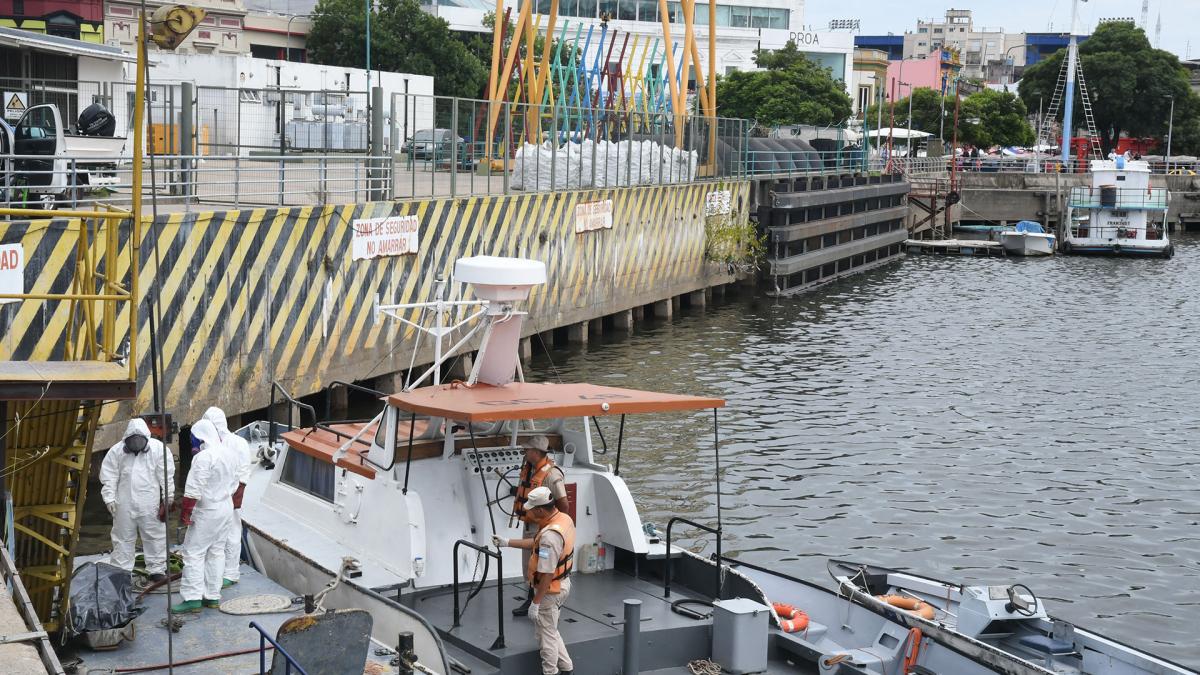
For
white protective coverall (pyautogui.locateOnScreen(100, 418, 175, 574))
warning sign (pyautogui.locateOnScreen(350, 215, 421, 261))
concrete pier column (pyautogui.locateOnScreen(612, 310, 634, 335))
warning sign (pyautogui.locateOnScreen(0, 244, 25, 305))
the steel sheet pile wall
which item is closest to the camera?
white protective coverall (pyautogui.locateOnScreen(100, 418, 175, 574))

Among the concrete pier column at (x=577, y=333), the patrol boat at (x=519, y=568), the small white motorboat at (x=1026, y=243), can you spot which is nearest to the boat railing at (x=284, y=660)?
the patrol boat at (x=519, y=568)

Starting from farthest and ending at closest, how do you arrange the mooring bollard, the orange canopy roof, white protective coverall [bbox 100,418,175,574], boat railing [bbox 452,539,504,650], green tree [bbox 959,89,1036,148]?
green tree [bbox 959,89,1036,148] < white protective coverall [bbox 100,418,175,574] < the orange canopy roof < the mooring bollard < boat railing [bbox 452,539,504,650]

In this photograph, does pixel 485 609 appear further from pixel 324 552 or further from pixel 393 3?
pixel 393 3

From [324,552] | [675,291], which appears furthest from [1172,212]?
[324,552]

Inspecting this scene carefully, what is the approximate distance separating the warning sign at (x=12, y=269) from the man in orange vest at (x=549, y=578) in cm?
717

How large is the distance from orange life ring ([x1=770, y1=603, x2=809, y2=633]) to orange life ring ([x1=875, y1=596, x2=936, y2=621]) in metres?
1.00

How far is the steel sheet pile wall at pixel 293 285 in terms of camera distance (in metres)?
16.9

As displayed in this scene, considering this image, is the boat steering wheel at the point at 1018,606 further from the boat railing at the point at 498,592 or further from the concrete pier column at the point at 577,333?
the concrete pier column at the point at 577,333

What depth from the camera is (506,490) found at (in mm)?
11242

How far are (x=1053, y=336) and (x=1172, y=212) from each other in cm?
4235

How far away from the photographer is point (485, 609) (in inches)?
419

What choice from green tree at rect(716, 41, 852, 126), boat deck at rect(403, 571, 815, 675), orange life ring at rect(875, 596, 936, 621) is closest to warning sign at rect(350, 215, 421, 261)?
boat deck at rect(403, 571, 815, 675)

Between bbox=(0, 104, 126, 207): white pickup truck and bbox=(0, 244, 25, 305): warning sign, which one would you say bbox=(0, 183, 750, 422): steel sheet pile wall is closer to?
bbox=(0, 244, 25, 305): warning sign

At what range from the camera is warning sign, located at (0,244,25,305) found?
14.1 meters
